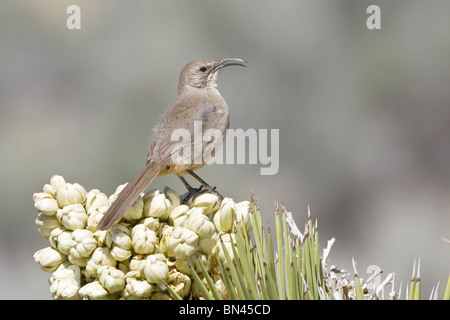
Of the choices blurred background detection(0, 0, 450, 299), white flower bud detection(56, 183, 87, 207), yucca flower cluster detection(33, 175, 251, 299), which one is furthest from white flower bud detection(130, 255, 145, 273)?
blurred background detection(0, 0, 450, 299)

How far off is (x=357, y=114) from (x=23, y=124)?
3.50m

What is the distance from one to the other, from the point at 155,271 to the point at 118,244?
14 centimetres

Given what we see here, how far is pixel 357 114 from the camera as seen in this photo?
26.2 feet

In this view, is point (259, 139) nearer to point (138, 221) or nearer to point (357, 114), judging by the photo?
point (357, 114)

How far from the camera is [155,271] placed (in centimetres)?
180

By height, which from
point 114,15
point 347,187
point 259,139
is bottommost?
point 347,187

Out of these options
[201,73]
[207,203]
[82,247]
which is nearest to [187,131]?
[201,73]

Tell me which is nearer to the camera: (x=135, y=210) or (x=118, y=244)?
(x=118, y=244)

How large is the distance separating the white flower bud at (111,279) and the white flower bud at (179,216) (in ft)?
0.66

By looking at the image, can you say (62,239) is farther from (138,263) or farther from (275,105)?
(275,105)

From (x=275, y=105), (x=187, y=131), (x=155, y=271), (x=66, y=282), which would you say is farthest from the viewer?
(x=275, y=105)

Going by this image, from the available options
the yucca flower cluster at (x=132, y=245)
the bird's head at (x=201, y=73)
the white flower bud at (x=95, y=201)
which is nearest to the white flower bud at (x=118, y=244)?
the yucca flower cluster at (x=132, y=245)

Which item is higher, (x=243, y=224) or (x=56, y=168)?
(x=243, y=224)
